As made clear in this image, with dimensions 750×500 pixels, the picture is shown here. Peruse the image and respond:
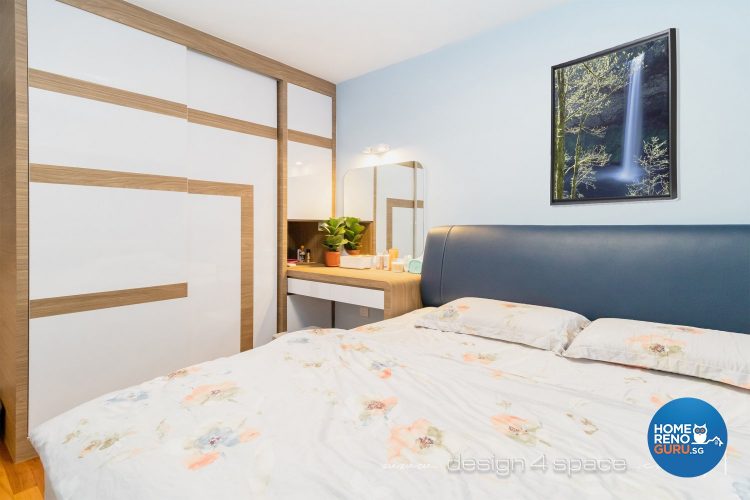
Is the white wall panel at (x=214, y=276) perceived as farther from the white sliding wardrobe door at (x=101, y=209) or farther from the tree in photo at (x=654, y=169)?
the tree in photo at (x=654, y=169)

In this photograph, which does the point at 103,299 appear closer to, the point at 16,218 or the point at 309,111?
the point at 16,218

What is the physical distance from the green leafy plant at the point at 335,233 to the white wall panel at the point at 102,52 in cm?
128

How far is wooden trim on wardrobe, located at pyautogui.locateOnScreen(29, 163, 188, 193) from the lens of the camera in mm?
2013

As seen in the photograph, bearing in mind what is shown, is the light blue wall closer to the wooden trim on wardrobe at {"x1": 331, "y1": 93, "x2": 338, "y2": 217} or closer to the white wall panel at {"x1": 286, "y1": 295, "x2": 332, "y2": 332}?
the wooden trim on wardrobe at {"x1": 331, "y1": 93, "x2": 338, "y2": 217}

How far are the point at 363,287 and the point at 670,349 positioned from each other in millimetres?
1630

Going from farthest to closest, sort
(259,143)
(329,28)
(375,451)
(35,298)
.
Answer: (259,143) → (329,28) → (35,298) → (375,451)

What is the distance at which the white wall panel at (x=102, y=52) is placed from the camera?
2006 millimetres

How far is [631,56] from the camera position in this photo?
6.75ft

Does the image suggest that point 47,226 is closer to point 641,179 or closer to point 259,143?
point 259,143

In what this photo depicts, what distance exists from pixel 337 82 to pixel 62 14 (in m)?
1.91

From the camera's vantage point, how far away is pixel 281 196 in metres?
3.14

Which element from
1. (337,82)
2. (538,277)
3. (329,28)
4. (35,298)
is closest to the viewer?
(35,298)

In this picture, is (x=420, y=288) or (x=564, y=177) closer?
(x=564, y=177)

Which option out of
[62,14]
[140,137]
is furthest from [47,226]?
[62,14]
